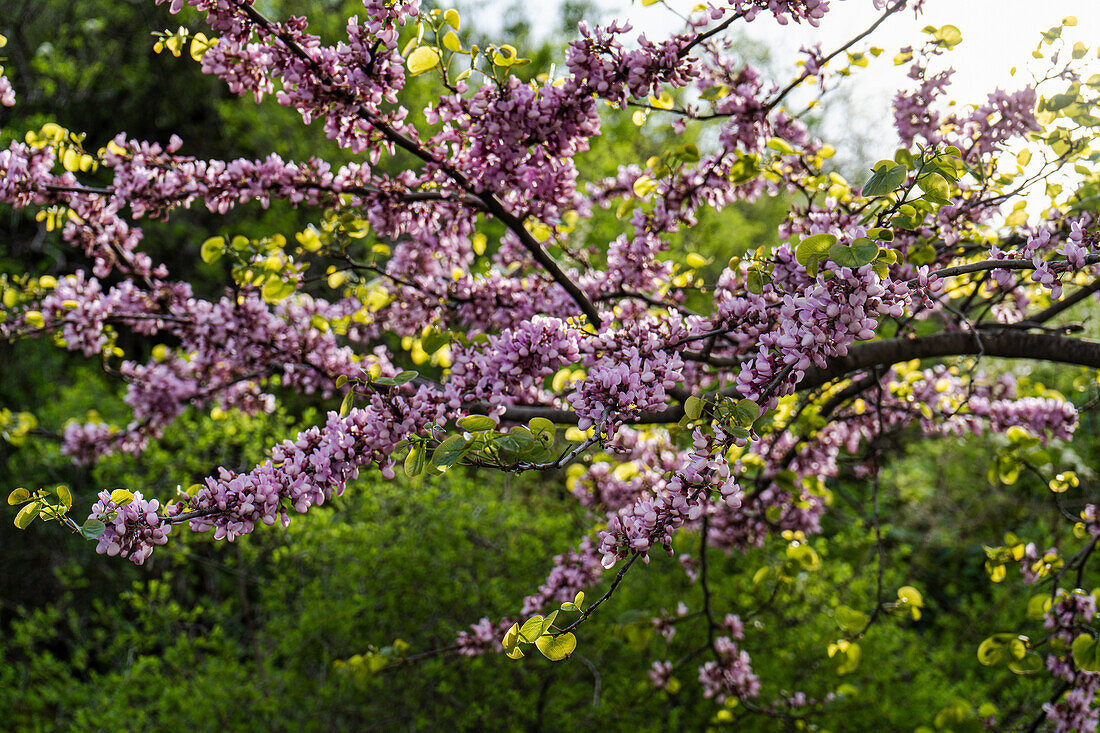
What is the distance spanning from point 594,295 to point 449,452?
4.47 ft

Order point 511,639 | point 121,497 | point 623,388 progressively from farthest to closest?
point 623,388 < point 121,497 < point 511,639

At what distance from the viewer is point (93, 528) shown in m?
1.33

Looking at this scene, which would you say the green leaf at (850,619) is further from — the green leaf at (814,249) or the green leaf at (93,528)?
the green leaf at (93,528)

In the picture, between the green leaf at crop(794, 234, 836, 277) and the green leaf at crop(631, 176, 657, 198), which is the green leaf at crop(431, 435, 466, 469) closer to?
the green leaf at crop(794, 234, 836, 277)

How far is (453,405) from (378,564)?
2.07 metres

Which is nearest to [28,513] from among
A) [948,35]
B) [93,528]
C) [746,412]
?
[93,528]

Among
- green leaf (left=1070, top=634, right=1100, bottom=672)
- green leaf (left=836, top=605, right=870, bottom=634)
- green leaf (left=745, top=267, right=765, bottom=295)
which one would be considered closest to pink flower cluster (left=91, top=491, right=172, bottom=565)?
green leaf (left=745, top=267, right=765, bottom=295)

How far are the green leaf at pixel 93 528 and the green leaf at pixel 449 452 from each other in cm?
68

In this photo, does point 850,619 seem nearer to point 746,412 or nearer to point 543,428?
point 746,412

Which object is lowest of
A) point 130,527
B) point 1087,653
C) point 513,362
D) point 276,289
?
point 130,527

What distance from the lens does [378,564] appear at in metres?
3.51

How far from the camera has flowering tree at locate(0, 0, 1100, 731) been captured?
1351mm

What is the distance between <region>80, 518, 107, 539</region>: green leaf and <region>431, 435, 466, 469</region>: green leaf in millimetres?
676

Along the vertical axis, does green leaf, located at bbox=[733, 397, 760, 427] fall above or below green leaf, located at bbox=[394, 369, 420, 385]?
below
